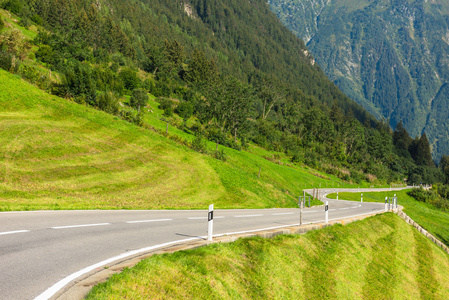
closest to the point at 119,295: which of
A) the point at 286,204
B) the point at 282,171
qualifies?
the point at 286,204

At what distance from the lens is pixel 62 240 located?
7.72m

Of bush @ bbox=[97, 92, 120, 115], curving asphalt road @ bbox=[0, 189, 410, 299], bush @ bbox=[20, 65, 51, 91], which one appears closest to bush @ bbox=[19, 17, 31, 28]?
bush @ bbox=[20, 65, 51, 91]

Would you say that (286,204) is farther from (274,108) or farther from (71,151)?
(274,108)

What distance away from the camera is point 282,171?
6016 centimetres

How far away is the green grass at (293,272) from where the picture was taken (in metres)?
5.12

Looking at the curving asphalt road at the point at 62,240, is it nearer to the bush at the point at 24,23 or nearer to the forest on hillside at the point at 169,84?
the forest on hillside at the point at 169,84

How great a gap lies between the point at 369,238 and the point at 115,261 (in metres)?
15.2

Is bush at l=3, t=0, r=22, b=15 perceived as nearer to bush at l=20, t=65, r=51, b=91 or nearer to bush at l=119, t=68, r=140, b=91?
bush at l=119, t=68, r=140, b=91

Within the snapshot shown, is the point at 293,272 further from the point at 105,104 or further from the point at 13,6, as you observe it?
the point at 13,6

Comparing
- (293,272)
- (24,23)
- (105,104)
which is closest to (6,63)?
(105,104)

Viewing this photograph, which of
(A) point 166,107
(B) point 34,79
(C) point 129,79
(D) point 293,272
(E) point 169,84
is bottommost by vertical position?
(D) point 293,272

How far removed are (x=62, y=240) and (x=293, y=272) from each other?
6584 millimetres

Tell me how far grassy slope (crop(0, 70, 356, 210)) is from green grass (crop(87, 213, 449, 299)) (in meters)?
9.58

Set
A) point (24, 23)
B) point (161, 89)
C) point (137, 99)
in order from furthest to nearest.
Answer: point (161, 89)
point (24, 23)
point (137, 99)
